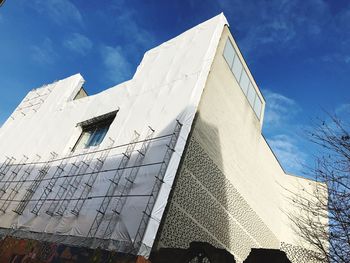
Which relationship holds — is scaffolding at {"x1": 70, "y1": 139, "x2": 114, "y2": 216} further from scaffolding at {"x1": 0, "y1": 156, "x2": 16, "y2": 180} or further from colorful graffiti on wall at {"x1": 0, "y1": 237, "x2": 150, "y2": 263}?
scaffolding at {"x1": 0, "y1": 156, "x2": 16, "y2": 180}

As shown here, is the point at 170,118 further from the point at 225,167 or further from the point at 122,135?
the point at 225,167

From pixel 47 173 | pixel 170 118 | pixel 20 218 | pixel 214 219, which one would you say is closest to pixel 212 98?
pixel 170 118

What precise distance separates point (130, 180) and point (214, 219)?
3.86m

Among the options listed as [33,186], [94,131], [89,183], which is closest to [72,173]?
[89,183]

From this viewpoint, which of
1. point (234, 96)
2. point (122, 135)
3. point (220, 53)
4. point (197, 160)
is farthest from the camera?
point (234, 96)

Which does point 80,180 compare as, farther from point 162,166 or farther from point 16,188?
point 16,188

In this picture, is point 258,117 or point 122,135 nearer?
point 122,135

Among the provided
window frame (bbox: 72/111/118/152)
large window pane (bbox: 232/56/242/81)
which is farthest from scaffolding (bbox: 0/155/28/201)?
large window pane (bbox: 232/56/242/81)

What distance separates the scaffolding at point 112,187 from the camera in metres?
11.2

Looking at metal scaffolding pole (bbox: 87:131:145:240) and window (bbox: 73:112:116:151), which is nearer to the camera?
metal scaffolding pole (bbox: 87:131:145:240)

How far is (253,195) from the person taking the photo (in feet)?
55.6

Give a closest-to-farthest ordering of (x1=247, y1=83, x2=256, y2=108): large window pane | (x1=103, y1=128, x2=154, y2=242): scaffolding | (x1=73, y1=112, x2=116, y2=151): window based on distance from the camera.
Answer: (x1=103, y1=128, x2=154, y2=242): scaffolding < (x1=73, y1=112, x2=116, y2=151): window < (x1=247, y1=83, x2=256, y2=108): large window pane

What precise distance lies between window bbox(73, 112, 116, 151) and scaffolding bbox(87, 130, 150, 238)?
14.2 feet

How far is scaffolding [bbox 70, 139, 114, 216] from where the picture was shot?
12766 mm
